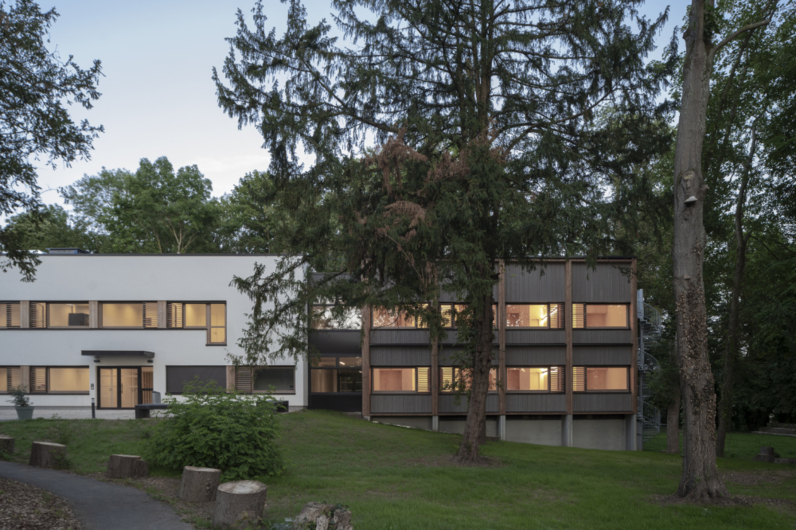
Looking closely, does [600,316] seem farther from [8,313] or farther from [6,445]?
[8,313]

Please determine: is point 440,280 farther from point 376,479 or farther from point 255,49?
point 255,49

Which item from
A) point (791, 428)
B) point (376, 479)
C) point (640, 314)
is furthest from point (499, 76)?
point (791, 428)

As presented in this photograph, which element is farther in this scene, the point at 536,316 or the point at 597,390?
the point at 597,390

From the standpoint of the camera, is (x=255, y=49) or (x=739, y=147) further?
(x=739, y=147)

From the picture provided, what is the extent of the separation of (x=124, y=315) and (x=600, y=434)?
2268cm

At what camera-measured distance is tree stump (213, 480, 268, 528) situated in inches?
292

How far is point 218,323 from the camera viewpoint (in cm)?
2762

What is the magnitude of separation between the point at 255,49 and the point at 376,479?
400 inches

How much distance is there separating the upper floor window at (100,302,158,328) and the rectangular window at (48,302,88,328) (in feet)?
2.69

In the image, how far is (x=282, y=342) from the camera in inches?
585

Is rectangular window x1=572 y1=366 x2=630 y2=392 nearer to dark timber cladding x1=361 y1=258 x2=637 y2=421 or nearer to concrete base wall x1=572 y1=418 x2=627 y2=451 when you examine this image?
dark timber cladding x1=361 y1=258 x2=637 y2=421

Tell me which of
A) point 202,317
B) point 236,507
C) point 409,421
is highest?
point 202,317

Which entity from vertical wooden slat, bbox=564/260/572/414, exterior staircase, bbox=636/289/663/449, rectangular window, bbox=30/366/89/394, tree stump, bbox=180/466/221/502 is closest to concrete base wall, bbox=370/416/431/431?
vertical wooden slat, bbox=564/260/572/414

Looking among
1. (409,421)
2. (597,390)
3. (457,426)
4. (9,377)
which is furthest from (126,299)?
(597,390)
